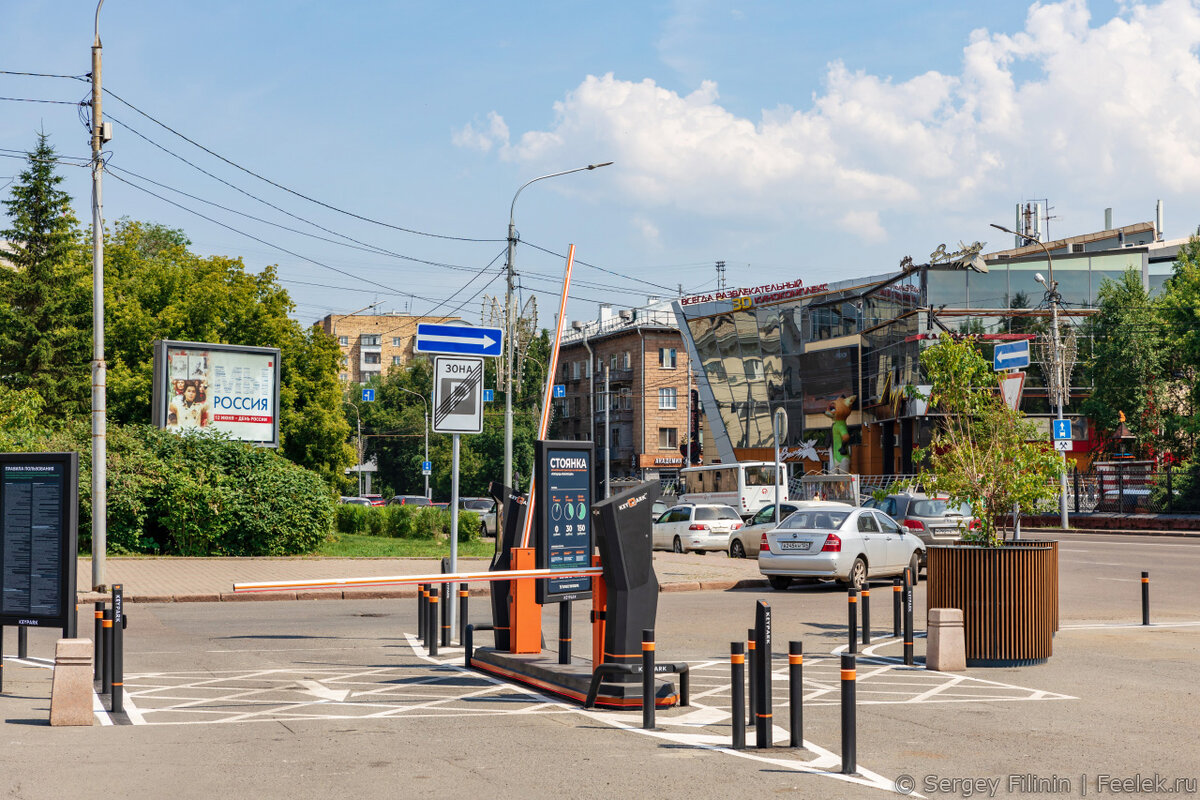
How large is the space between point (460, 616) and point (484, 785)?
A: 6868mm

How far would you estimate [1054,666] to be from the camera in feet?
39.1

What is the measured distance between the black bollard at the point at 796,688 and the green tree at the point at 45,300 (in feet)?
138

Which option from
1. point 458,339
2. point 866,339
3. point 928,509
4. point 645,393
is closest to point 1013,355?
point 928,509

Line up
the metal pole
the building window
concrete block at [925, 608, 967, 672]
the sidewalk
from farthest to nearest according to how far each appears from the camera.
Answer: the building window → the sidewalk → the metal pole → concrete block at [925, 608, 967, 672]

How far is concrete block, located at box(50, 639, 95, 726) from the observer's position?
857 cm

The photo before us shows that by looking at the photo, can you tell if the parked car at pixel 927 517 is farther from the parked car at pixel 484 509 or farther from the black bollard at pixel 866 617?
the parked car at pixel 484 509

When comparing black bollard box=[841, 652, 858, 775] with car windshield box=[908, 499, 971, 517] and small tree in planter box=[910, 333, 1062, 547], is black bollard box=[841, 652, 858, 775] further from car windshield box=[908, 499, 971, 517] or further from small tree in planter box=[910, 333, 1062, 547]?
car windshield box=[908, 499, 971, 517]

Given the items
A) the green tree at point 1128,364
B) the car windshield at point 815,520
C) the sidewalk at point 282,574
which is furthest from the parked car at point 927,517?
the green tree at point 1128,364

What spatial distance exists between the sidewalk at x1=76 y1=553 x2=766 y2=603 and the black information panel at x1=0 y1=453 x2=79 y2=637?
8.40 metres

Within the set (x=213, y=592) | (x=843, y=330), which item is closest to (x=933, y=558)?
(x=213, y=592)

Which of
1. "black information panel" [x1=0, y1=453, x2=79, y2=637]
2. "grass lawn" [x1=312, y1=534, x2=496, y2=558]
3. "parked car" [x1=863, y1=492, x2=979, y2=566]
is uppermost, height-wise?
"black information panel" [x1=0, y1=453, x2=79, y2=637]

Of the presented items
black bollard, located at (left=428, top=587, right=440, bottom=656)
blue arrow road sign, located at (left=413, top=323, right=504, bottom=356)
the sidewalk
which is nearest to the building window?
the sidewalk

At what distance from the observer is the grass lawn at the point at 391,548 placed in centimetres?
2880

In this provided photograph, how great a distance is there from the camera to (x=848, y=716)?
7.12 metres
